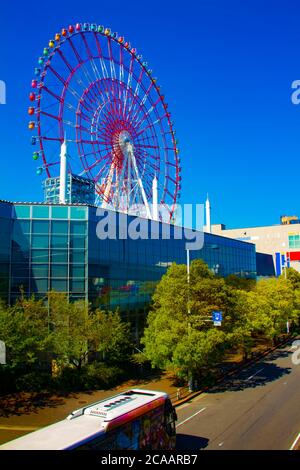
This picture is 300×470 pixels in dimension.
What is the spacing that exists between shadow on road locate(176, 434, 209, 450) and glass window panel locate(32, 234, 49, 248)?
17557 millimetres

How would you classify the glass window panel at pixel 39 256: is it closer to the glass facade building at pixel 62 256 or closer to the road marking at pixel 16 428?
the glass facade building at pixel 62 256

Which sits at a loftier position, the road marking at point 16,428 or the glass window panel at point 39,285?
the glass window panel at point 39,285

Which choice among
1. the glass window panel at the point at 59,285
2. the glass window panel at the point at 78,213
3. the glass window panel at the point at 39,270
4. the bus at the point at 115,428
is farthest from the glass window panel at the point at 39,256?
the bus at the point at 115,428

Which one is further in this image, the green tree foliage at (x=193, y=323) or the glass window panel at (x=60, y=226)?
the glass window panel at (x=60, y=226)

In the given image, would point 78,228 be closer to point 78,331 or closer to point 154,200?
point 78,331

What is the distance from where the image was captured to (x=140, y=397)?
14.6 meters

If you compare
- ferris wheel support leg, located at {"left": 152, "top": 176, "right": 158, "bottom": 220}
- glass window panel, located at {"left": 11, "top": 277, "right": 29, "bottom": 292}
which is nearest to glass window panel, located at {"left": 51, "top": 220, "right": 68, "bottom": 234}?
glass window panel, located at {"left": 11, "top": 277, "right": 29, "bottom": 292}

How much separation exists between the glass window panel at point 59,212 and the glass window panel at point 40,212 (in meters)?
0.50

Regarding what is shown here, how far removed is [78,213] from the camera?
32.2m

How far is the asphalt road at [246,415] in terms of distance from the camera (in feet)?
56.1

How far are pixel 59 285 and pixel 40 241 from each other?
3.47 meters
